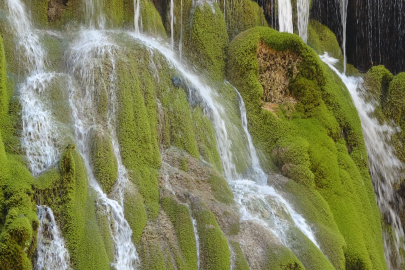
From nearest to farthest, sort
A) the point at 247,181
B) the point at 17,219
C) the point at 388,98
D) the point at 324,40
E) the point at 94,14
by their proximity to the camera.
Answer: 1. the point at 17,219
2. the point at 247,181
3. the point at 94,14
4. the point at 388,98
5. the point at 324,40

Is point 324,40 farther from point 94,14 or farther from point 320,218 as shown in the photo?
point 320,218

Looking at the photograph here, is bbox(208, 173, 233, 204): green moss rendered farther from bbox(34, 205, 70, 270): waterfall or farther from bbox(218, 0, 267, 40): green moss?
bbox(218, 0, 267, 40): green moss

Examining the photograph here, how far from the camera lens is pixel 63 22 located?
43.6 ft

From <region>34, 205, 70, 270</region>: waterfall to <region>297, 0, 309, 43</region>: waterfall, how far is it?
15080mm

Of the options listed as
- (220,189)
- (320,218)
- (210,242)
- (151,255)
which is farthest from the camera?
(320,218)

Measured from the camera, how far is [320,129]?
14328 mm

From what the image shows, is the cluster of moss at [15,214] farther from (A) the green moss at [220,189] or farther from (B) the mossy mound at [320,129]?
(B) the mossy mound at [320,129]

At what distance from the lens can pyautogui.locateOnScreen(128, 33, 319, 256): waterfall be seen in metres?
10.1

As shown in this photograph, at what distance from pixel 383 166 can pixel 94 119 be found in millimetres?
10075

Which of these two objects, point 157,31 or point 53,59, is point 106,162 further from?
point 157,31

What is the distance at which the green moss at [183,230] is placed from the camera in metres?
8.46

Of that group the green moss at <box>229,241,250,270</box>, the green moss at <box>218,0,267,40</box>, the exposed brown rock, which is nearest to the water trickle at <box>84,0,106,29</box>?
the green moss at <box>218,0,267,40</box>

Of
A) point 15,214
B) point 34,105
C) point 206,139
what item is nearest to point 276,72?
point 206,139

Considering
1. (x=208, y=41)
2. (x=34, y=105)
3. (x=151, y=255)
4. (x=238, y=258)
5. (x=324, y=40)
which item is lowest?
(x=238, y=258)
